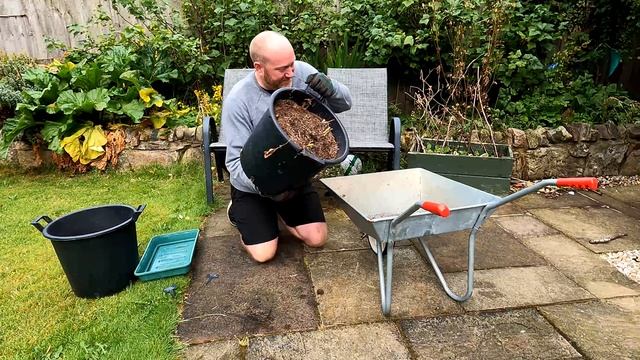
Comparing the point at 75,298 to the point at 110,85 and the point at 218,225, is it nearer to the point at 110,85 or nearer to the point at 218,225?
the point at 218,225

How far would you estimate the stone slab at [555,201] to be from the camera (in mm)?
3372

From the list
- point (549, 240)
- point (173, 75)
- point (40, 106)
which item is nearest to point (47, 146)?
point (40, 106)

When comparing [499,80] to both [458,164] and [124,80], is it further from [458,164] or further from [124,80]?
[124,80]

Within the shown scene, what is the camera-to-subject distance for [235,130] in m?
2.32

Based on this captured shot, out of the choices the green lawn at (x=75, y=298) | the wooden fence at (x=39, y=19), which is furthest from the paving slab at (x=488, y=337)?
the wooden fence at (x=39, y=19)

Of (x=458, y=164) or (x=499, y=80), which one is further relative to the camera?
(x=499, y=80)

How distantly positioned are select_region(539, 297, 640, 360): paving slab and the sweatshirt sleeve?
1.62m

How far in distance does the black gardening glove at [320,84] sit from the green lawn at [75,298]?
1.24 meters

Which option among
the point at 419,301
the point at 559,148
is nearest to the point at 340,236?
the point at 419,301

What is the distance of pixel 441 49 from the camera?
430cm

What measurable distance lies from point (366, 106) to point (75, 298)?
2412 millimetres

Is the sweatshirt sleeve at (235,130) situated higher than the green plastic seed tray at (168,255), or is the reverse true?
the sweatshirt sleeve at (235,130)

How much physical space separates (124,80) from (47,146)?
0.98m

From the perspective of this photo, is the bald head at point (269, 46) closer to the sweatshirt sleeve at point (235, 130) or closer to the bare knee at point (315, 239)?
the sweatshirt sleeve at point (235, 130)
